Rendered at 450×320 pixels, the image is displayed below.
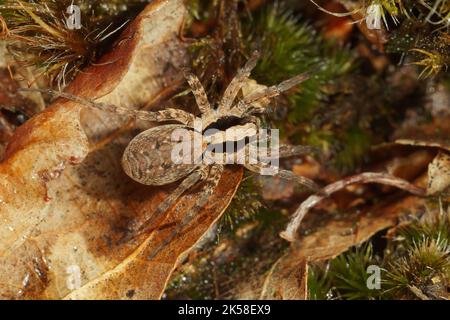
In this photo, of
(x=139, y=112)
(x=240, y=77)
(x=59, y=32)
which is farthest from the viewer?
(x=240, y=77)

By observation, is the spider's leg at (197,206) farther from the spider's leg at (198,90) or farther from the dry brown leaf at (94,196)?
the spider's leg at (198,90)

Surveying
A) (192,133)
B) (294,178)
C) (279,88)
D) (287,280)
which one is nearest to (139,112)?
(192,133)

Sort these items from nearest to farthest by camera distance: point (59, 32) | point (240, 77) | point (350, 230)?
1. point (59, 32)
2. point (240, 77)
3. point (350, 230)

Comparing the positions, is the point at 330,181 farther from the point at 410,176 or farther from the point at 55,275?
the point at 55,275

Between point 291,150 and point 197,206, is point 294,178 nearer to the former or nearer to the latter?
point 291,150

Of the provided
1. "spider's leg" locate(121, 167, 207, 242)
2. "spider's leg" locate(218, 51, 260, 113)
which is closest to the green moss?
"spider's leg" locate(218, 51, 260, 113)

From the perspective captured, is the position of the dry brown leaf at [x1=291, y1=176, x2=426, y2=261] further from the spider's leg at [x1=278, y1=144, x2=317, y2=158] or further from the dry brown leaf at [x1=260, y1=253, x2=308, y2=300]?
the spider's leg at [x1=278, y1=144, x2=317, y2=158]

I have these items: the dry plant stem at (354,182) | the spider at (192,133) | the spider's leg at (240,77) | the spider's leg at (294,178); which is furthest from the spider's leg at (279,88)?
the dry plant stem at (354,182)
